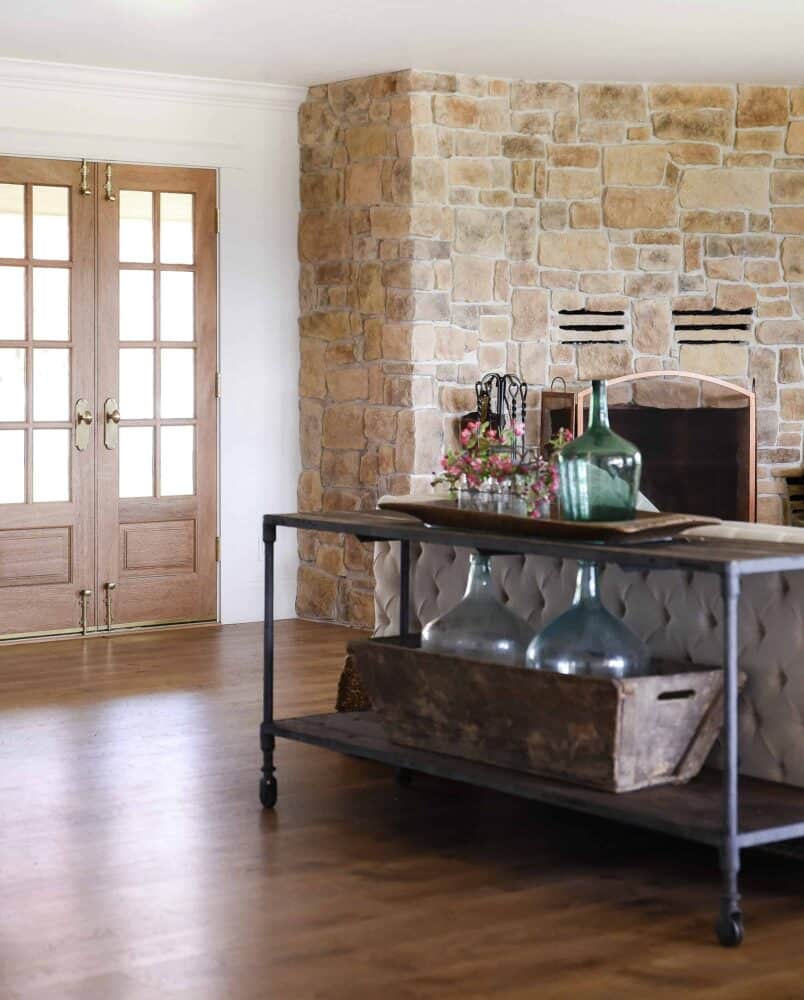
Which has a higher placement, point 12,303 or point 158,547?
point 12,303

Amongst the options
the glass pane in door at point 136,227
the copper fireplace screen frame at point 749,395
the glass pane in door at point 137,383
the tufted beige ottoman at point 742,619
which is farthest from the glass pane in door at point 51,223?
the tufted beige ottoman at point 742,619

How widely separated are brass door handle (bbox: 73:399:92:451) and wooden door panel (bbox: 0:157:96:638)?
0.02m

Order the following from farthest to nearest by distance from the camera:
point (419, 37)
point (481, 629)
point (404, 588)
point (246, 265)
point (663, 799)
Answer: point (246, 265) → point (419, 37) → point (404, 588) → point (481, 629) → point (663, 799)

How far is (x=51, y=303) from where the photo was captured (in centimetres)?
701

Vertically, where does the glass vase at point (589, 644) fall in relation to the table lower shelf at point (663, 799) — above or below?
above

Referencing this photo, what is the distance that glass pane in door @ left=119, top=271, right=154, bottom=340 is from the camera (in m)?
7.17

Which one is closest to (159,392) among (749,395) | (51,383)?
(51,383)

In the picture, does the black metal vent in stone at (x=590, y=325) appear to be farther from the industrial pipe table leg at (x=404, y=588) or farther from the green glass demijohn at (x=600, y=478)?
the green glass demijohn at (x=600, y=478)

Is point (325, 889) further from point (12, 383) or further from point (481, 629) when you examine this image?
point (12, 383)

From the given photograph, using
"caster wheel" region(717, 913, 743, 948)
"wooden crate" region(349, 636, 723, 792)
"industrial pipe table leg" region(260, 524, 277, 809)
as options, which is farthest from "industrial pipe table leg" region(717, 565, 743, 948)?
"industrial pipe table leg" region(260, 524, 277, 809)

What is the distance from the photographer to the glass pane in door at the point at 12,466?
6.91 meters

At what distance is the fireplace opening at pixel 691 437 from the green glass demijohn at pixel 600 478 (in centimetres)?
375

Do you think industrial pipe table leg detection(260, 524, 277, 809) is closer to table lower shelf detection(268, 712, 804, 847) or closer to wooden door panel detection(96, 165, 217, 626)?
table lower shelf detection(268, 712, 804, 847)

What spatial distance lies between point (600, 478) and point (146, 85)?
4.37m
